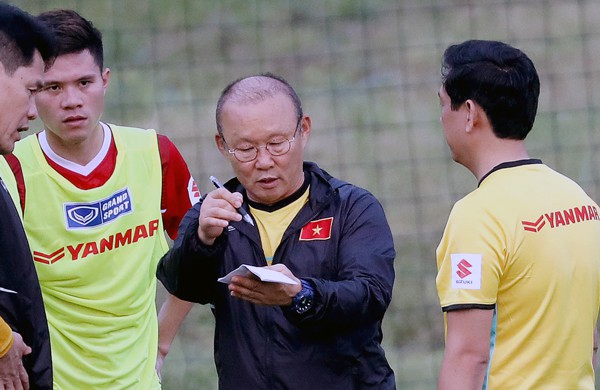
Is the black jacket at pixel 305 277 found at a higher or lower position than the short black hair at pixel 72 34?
lower

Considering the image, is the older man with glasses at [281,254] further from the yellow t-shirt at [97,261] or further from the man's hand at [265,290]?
the yellow t-shirt at [97,261]

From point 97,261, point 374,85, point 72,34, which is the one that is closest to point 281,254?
point 97,261

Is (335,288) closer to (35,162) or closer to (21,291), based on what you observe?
(21,291)

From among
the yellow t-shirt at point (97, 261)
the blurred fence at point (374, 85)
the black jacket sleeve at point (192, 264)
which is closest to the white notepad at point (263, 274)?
the black jacket sleeve at point (192, 264)

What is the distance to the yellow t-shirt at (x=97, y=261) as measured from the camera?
4.15 metres

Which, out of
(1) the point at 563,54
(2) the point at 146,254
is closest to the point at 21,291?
(2) the point at 146,254

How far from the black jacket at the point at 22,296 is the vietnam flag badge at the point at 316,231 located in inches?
33.5

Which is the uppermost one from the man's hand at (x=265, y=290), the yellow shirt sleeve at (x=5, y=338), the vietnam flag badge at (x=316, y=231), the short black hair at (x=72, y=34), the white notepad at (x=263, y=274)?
the short black hair at (x=72, y=34)

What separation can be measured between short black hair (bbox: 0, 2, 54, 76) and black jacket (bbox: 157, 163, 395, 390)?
0.72 m

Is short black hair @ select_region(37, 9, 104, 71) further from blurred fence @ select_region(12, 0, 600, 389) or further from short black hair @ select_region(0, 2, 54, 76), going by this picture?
blurred fence @ select_region(12, 0, 600, 389)

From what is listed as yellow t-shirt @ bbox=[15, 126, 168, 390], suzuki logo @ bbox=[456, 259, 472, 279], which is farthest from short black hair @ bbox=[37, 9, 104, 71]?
suzuki logo @ bbox=[456, 259, 472, 279]

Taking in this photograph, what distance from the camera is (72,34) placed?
4.26 m

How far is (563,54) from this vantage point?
11109mm

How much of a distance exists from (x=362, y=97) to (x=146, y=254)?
693 cm
